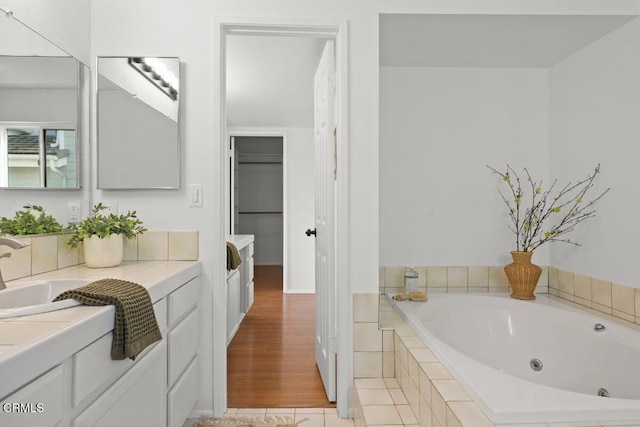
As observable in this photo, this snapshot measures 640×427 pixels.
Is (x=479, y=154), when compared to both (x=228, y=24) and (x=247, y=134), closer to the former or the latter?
(x=228, y=24)

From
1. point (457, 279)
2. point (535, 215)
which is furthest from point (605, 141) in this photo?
point (457, 279)

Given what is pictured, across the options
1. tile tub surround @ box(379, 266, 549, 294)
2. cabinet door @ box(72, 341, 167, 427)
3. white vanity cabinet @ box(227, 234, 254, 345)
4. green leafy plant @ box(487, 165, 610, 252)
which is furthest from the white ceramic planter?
green leafy plant @ box(487, 165, 610, 252)

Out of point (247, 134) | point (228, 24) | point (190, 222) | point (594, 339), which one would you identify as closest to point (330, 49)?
point (228, 24)

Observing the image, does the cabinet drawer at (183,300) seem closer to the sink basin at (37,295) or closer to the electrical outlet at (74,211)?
the sink basin at (37,295)

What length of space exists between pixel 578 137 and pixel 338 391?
2.03m

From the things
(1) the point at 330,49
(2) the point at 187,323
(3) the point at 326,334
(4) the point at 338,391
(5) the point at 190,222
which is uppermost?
(1) the point at 330,49

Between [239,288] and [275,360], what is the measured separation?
3.64 ft

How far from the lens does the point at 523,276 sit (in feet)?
8.51

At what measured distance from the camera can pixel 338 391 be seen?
87.7 inches

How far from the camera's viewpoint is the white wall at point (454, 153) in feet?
9.48

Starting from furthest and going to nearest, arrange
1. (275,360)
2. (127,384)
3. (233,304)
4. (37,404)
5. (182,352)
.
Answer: (233,304) → (275,360) → (182,352) → (127,384) → (37,404)

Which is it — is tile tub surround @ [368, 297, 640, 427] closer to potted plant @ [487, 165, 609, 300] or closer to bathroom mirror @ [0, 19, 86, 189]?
potted plant @ [487, 165, 609, 300]

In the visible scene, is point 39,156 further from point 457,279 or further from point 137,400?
point 457,279

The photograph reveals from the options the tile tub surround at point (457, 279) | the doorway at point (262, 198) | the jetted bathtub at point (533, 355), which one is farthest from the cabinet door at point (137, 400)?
the doorway at point (262, 198)
